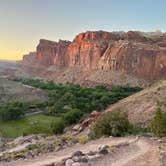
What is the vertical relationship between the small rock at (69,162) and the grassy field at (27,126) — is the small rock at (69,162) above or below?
above

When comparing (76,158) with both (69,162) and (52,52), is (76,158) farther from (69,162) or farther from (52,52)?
(52,52)

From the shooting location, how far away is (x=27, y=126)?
165ft

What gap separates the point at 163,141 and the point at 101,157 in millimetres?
4622

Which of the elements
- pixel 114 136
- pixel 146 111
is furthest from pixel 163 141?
pixel 146 111

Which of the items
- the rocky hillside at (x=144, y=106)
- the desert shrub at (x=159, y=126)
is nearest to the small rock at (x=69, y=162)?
the desert shrub at (x=159, y=126)

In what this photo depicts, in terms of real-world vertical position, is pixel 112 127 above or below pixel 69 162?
below

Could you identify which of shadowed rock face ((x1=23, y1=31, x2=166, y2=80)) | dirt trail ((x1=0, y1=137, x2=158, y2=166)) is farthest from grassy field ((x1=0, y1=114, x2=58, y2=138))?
shadowed rock face ((x1=23, y1=31, x2=166, y2=80))

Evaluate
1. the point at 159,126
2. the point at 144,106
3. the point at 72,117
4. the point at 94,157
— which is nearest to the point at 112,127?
the point at 159,126

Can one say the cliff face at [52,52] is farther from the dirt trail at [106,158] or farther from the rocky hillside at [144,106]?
the dirt trail at [106,158]

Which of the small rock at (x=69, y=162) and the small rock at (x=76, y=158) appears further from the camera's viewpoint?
the small rock at (x=76, y=158)

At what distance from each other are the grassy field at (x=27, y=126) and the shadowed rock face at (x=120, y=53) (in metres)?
62.8

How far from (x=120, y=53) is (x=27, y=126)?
3026 inches

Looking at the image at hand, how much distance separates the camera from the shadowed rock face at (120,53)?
114244 millimetres

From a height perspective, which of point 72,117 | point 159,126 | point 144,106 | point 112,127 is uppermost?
point 159,126
